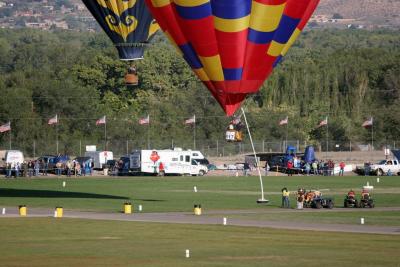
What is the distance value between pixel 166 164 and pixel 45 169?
9325 mm

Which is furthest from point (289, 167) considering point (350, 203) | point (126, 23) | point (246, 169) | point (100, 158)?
point (350, 203)

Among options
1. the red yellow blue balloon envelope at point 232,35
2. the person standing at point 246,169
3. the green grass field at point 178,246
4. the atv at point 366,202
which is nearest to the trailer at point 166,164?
the person standing at point 246,169

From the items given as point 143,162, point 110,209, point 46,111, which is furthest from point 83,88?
point 110,209

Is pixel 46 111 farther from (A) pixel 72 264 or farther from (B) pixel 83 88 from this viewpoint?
(A) pixel 72 264

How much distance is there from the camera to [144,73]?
154 meters

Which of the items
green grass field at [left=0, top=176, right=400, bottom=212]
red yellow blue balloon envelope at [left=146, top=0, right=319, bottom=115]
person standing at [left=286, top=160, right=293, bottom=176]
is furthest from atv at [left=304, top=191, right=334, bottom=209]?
person standing at [left=286, top=160, right=293, bottom=176]

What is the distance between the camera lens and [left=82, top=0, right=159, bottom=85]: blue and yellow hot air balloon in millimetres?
62000

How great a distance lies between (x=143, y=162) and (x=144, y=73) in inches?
2421

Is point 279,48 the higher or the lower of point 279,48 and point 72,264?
the higher

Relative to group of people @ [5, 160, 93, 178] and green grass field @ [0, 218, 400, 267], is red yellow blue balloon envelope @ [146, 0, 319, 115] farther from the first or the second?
group of people @ [5, 160, 93, 178]

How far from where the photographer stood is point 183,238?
135 ft

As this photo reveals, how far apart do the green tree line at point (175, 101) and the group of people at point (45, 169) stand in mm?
22278

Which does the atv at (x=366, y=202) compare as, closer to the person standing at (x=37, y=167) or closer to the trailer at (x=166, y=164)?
the trailer at (x=166, y=164)

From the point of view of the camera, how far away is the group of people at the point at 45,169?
90.1m
